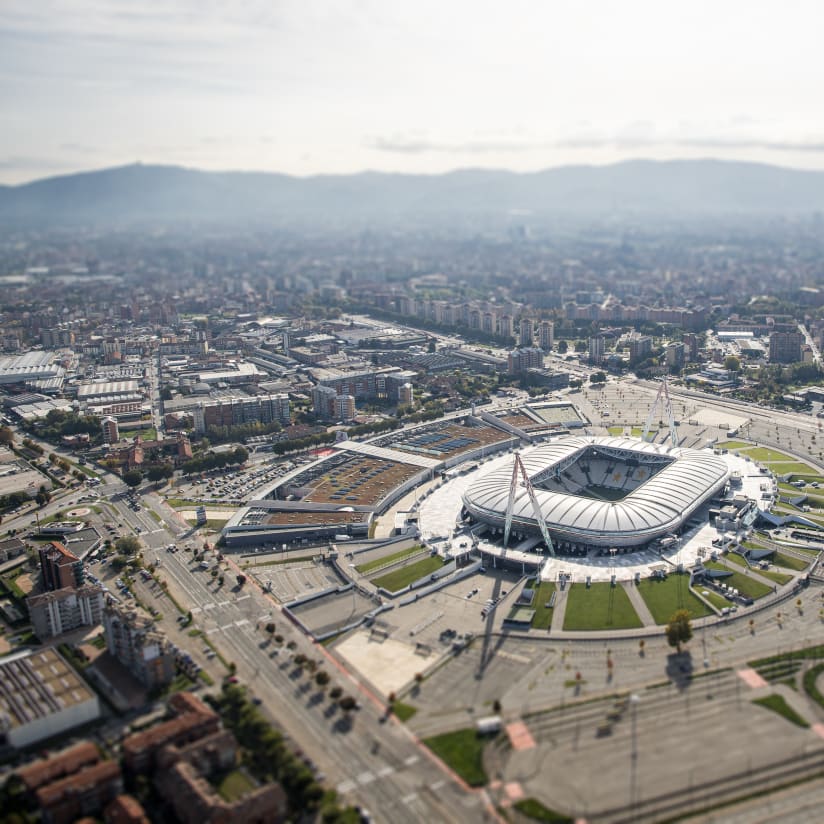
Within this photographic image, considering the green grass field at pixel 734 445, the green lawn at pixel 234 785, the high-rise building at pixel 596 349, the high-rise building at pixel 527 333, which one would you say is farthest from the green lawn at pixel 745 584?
the high-rise building at pixel 527 333

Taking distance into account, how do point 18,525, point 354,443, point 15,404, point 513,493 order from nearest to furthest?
point 513,493, point 18,525, point 354,443, point 15,404

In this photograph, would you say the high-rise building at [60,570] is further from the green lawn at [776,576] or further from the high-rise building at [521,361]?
the high-rise building at [521,361]

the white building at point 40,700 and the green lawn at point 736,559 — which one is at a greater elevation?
the white building at point 40,700

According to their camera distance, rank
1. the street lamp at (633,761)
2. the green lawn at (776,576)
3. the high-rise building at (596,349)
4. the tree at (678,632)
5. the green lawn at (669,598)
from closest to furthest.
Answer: the street lamp at (633,761), the tree at (678,632), the green lawn at (669,598), the green lawn at (776,576), the high-rise building at (596,349)

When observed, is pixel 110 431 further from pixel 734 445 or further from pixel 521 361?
pixel 734 445

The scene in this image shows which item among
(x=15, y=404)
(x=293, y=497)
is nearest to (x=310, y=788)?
(x=293, y=497)

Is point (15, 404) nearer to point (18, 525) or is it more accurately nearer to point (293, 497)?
point (18, 525)
